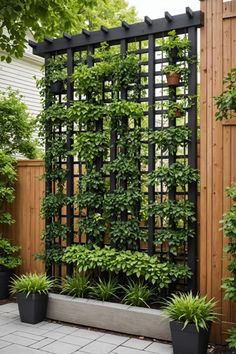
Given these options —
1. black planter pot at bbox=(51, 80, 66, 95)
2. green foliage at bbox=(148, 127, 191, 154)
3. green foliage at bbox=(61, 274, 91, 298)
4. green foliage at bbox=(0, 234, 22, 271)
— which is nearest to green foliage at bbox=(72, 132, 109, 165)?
green foliage at bbox=(148, 127, 191, 154)

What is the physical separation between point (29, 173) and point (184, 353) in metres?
3.26

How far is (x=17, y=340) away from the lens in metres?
4.08

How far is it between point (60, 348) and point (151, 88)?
2.79 meters

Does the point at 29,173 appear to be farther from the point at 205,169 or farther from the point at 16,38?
the point at 205,169

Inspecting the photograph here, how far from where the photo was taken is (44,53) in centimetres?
530

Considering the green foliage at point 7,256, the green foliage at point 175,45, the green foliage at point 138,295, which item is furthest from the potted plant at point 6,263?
the green foliage at point 175,45

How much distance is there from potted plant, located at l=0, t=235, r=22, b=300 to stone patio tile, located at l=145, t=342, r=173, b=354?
2.41 m

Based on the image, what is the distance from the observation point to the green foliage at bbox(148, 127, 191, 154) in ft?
14.0

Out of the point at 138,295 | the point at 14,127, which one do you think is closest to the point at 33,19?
the point at 14,127

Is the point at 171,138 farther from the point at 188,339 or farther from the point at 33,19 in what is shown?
the point at 33,19

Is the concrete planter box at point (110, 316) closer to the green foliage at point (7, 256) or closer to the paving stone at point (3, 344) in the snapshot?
the paving stone at point (3, 344)

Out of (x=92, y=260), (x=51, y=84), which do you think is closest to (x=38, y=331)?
(x=92, y=260)

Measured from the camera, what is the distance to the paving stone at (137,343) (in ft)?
12.9

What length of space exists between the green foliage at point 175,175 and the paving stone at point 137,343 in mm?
1564
